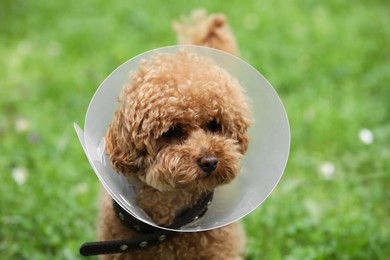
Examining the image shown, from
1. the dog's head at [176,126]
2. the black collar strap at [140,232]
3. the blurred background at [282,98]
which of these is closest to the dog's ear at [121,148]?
the dog's head at [176,126]

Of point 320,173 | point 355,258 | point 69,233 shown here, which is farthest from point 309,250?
point 69,233

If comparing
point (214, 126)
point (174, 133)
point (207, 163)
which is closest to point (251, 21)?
point (214, 126)

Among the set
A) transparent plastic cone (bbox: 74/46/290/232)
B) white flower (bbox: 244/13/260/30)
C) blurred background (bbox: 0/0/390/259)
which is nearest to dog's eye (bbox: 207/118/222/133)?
transparent plastic cone (bbox: 74/46/290/232)

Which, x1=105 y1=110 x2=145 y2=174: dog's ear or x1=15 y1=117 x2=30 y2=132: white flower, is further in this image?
x1=15 y1=117 x2=30 y2=132: white flower

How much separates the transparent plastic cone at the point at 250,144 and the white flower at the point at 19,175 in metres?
1.28

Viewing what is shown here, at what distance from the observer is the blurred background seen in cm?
330

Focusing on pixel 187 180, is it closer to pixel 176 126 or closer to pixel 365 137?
pixel 176 126

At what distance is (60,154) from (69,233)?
77 cm

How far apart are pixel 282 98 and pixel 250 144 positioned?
81.5 inches

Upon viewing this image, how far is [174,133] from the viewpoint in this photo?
2.29 m

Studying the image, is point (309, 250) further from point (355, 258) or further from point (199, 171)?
point (199, 171)

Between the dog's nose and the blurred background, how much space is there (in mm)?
1125

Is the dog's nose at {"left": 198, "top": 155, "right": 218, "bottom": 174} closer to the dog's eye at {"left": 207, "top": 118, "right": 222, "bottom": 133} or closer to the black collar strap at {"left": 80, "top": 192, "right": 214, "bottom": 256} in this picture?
the dog's eye at {"left": 207, "top": 118, "right": 222, "bottom": 133}

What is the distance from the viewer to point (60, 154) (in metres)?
3.91
